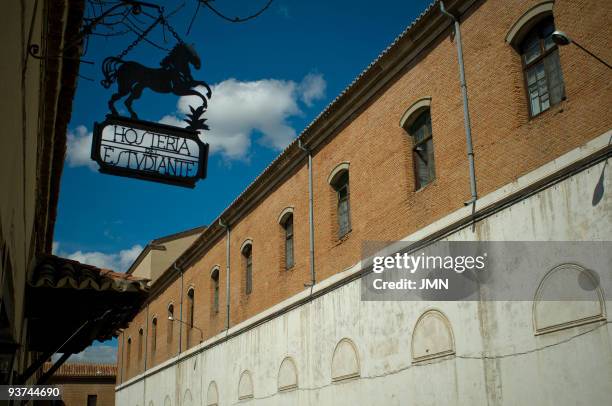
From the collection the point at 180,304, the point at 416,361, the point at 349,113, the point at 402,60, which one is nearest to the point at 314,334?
the point at 416,361

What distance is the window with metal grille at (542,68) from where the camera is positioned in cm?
1082

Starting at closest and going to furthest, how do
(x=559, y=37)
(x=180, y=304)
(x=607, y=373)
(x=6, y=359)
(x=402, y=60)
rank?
1. (x=6, y=359)
2. (x=559, y=37)
3. (x=607, y=373)
4. (x=402, y=60)
5. (x=180, y=304)

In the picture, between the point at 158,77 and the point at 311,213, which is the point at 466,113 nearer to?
the point at 311,213

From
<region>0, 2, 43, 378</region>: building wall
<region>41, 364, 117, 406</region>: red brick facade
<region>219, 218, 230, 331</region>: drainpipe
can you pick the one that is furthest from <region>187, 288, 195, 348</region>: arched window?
<region>41, 364, 117, 406</region>: red brick facade

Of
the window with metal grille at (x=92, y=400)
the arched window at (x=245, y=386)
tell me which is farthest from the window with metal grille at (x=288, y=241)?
the window with metal grille at (x=92, y=400)

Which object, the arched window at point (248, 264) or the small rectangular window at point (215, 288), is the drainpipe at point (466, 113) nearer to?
the arched window at point (248, 264)

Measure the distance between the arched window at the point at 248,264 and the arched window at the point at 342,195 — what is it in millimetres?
5794

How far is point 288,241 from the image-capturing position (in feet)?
64.2

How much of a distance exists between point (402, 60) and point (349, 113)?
2377 millimetres

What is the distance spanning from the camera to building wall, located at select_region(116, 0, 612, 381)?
33.2 feet

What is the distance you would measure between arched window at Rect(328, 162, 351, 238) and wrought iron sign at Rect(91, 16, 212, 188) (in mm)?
10798

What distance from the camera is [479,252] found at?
11500 mm

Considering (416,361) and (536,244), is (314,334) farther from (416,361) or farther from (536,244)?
(536,244)

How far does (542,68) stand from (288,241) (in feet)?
33.1
